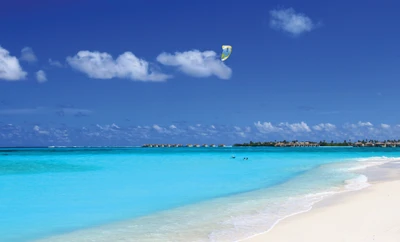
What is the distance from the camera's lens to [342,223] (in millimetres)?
8133

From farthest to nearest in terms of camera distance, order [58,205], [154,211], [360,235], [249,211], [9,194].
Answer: [9,194], [58,205], [154,211], [249,211], [360,235]

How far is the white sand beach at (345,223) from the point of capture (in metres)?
6.96

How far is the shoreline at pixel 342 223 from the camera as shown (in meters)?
7.00

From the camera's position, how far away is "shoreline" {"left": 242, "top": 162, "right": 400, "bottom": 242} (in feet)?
23.0

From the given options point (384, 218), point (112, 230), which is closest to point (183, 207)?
point (112, 230)

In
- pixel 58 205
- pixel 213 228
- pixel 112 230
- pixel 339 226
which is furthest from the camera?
pixel 58 205

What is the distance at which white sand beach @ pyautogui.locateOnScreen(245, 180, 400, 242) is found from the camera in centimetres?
696

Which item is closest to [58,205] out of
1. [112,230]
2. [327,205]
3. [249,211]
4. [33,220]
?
[33,220]

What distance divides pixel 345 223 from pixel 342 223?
56mm

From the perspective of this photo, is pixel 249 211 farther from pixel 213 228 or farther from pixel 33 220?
pixel 33 220

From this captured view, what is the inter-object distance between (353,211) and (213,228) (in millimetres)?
3415

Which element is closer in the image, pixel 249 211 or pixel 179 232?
pixel 179 232

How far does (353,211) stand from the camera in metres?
9.50

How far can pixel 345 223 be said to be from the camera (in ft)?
26.6
